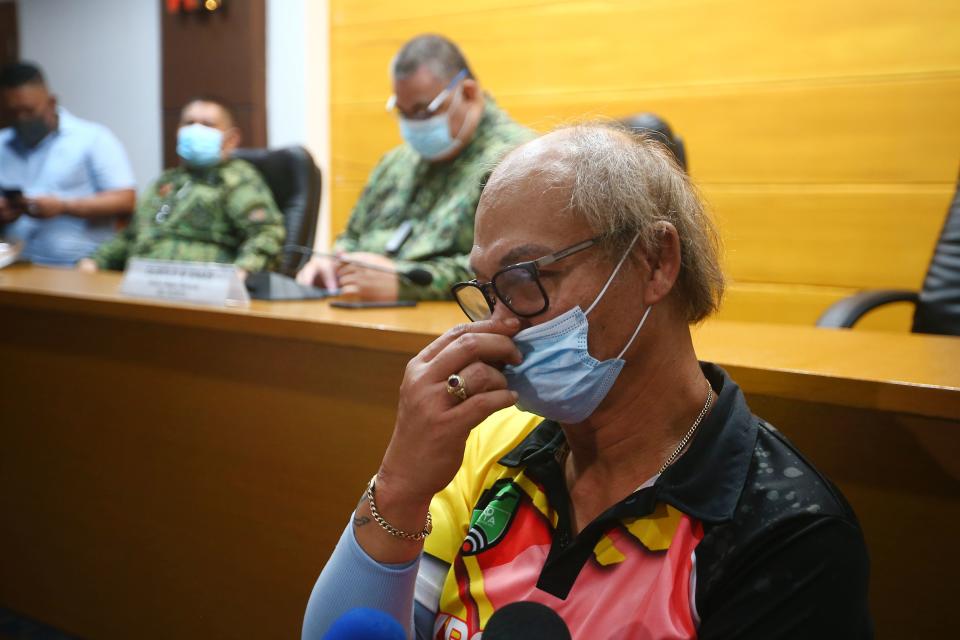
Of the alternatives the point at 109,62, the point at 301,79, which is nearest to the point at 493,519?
the point at 301,79

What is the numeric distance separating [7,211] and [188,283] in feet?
7.06

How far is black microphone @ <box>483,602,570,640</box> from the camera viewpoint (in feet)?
1.95

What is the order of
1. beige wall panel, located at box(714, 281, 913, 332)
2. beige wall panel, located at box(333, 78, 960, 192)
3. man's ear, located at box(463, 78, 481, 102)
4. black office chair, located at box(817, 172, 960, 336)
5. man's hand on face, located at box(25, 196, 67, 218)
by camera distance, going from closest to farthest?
1. black office chair, located at box(817, 172, 960, 336)
2. man's ear, located at box(463, 78, 481, 102)
3. beige wall panel, located at box(333, 78, 960, 192)
4. beige wall panel, located at box(714, 281, 913, 332)
5. man's hand on face, located at box(25, 196, 67, 218)

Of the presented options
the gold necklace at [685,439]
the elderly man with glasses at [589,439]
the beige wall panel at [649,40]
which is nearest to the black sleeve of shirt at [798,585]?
the elderly man with glasses at [589,439]

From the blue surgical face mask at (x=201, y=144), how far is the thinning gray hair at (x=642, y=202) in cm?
238

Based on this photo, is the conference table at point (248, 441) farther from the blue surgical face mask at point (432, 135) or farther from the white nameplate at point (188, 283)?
the blue surgical face mask at point (432, 135)

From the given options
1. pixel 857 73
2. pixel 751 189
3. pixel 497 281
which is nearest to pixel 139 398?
pixel 497 281

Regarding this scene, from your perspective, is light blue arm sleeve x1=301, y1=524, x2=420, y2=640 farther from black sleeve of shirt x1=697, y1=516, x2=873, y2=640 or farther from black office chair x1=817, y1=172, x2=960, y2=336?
black office chair x1=817, y1=172, x2=960, y2=336

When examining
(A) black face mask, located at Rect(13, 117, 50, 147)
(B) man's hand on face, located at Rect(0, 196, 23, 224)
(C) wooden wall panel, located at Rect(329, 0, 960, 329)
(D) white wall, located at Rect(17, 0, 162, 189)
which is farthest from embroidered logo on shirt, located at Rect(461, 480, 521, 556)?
(D) white wall, located at Rect(17, 0, 162, 189)

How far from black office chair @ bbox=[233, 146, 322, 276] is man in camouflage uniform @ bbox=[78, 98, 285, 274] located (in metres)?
0.04

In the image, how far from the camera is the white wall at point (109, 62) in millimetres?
4816

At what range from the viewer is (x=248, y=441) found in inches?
63.5

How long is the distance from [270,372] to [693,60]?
224cm

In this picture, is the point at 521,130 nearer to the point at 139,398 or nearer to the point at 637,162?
the point at 139,398
